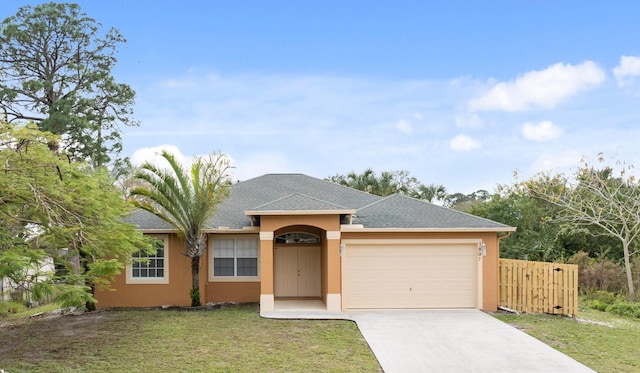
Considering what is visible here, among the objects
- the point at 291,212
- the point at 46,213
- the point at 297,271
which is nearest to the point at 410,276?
the point at 291,212

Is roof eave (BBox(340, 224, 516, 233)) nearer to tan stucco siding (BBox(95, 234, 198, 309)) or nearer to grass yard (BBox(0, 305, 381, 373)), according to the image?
grass yard (BBox(0, 305, 381, 373))

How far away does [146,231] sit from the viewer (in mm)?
16906

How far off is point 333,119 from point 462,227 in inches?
339

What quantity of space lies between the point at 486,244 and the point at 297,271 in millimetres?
6426

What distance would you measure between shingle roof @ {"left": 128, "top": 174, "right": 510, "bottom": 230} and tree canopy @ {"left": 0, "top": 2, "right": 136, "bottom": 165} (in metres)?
10.2

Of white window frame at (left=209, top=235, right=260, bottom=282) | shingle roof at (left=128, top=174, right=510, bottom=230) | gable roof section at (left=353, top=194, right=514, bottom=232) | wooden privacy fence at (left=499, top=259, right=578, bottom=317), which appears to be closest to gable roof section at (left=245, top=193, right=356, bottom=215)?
shingle roof at (left=128, top=174, right=510, bottom=230)

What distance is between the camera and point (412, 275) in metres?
16.2

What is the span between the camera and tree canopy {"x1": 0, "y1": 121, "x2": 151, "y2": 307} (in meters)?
9.76

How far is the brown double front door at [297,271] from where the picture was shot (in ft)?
61.1

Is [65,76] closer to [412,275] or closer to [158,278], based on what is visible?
[158,278]

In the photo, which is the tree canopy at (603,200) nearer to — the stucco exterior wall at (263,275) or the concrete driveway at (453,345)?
the stucco exterior wall at (263,275)

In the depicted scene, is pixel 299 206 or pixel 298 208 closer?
pixel 298 208

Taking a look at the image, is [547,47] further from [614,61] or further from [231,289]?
[231,289]

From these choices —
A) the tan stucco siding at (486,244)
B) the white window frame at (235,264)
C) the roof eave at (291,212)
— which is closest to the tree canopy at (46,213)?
the roof eave at (291,212)
